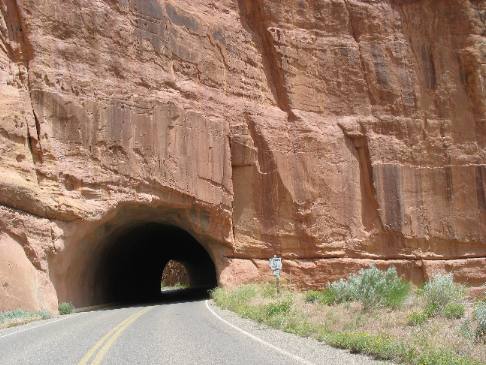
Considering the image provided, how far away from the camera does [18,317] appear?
630 inches

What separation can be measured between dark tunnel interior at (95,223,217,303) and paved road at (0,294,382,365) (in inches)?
600

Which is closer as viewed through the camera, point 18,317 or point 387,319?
point 387,319

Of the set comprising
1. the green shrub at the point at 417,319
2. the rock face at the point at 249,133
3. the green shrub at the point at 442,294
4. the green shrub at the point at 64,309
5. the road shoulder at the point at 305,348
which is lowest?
the green shrub at the point at 64,309

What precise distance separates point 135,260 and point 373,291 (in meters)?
26.2

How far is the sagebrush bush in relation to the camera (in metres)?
14.2

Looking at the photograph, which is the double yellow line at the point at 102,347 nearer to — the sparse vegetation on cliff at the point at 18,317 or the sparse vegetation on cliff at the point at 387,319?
the sparse vegetation on cliff at the point at 387,319

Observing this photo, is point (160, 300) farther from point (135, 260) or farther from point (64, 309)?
point (64, 309)

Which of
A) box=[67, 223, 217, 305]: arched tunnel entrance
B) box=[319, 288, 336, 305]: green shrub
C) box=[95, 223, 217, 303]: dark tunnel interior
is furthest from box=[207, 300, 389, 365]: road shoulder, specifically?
box=[95, 223, 217, 303]: dark tunnel interior

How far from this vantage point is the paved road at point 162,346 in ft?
24.9

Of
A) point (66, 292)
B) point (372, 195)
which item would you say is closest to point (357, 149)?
point (372, 195)

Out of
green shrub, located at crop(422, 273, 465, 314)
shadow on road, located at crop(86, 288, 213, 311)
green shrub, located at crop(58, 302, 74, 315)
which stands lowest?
shadow on road, located at crop(86, 288, 213, 311)

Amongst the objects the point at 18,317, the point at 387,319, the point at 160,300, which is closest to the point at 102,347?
the point at 387,319

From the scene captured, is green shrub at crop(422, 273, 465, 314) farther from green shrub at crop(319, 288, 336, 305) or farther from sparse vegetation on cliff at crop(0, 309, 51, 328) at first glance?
sparse vegetation on cliff at crop(0, 309, 51, 328)

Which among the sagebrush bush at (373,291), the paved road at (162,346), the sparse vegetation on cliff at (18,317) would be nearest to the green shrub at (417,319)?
the sagebrush bush at (373,291)
